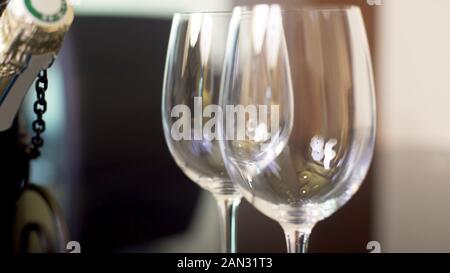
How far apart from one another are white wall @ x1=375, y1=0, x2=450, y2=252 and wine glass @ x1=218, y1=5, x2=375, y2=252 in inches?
6.7

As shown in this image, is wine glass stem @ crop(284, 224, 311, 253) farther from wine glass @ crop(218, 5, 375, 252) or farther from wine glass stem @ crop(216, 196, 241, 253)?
wine glass stem @ crop(216, 196, 241, 253)

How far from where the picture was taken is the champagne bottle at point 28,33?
0.43 metres

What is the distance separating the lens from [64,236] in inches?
21.9

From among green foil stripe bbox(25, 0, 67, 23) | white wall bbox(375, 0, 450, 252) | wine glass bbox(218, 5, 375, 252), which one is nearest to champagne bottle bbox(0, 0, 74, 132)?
green foil stripe bbox(25, 0, 67, 23)

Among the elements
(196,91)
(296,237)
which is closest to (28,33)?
(196,91)

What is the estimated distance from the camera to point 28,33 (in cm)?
44

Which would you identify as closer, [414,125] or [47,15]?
[47,15]

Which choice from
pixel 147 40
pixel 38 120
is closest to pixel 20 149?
pixel 38 120

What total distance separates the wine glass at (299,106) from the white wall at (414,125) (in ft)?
0.56

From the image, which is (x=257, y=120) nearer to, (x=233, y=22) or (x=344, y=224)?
(x=233, y=22)

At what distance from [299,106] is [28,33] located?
0.63 ft

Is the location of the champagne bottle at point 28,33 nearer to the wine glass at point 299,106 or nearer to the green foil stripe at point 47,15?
the green foil stripe at point 47,15

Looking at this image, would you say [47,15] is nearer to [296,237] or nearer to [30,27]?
[30,27]
